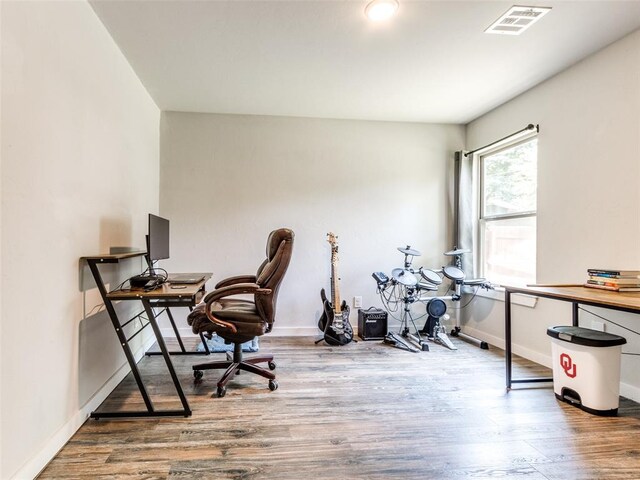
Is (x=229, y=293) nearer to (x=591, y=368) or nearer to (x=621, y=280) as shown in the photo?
(x=591, y=368)

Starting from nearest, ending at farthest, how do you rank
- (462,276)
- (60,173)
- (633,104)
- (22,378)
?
(22,378), (60,173), (633,104), (462,276)

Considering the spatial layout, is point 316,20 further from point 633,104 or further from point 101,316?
point 101,316

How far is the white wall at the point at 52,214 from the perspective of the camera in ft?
4.47

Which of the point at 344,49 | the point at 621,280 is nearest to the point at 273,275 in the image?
the point at 344,49

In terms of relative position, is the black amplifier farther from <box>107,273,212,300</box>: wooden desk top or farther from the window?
<box>107,273,212,300</box>: wooden desk top

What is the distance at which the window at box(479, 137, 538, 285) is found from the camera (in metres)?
3.21

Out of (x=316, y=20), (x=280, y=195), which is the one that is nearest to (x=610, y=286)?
(x=316, y=20)

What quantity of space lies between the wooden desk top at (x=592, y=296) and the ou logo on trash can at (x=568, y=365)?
0.42 metres

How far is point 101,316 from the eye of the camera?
2.19 meters

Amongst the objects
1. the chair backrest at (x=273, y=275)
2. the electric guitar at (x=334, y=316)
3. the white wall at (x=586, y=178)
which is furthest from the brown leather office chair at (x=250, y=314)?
the white wall at (x=586, y=178)

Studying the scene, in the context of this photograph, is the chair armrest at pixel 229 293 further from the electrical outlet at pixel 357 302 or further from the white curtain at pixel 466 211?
the white curtain at pixel 466 211

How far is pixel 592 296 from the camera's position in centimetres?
195

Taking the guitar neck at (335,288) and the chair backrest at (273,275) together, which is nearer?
the chair backrest at (273,275)

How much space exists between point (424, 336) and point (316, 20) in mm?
3161
